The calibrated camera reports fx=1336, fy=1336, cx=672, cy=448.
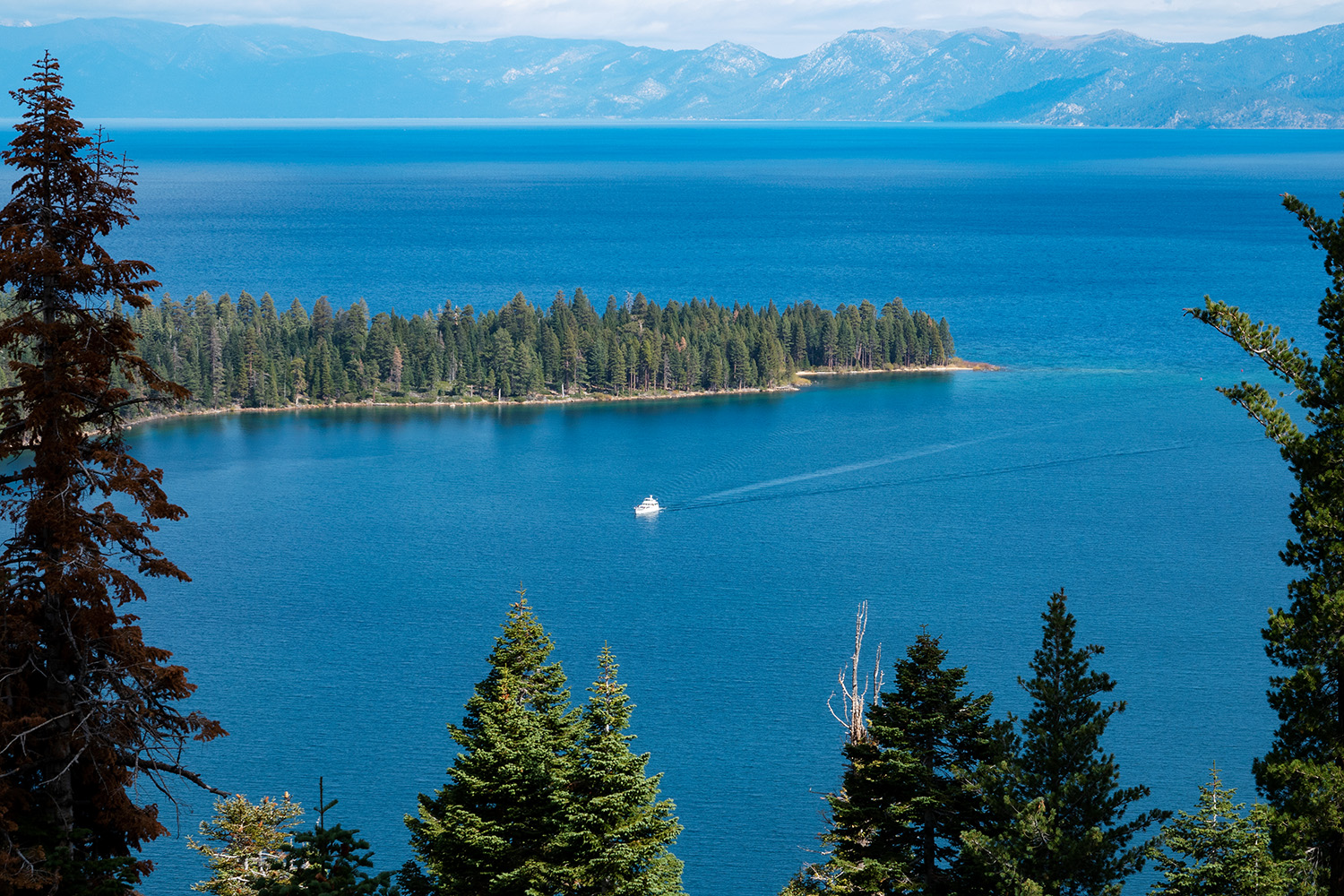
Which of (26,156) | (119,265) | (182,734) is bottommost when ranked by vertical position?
(182,734)

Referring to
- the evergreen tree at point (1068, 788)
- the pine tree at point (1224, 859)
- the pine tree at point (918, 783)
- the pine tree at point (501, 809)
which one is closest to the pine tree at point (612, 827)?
the pine tree at point (501, 809)

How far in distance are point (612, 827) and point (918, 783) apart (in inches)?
225

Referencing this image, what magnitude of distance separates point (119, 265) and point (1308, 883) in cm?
1868

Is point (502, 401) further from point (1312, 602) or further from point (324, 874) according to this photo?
point (1312, 602)

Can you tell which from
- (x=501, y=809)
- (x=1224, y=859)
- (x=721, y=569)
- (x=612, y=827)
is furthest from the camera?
(x=721, y=569)

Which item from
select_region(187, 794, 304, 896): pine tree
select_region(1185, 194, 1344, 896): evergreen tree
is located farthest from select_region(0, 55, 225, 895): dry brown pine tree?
select_region(1185, 194, 1344, 896): evergreen tree

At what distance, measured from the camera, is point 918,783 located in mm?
24812

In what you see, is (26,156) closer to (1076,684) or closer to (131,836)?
(131,836)

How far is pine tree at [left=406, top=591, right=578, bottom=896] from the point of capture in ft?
83.9

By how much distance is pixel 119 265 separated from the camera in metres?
18.5

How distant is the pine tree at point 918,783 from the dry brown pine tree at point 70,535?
12379mm

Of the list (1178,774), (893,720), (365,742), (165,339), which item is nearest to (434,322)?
(165,339)

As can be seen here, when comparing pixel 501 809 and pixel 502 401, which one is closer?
pixel 501 809

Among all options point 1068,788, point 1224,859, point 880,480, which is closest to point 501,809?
point 1068,788
